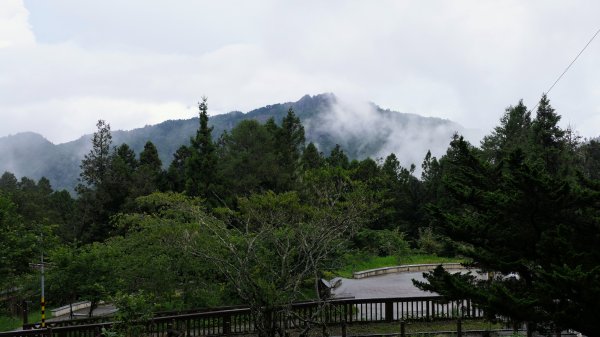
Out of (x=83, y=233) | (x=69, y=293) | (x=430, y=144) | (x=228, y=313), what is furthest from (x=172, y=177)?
(x=430, y=144)

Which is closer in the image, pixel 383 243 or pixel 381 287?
pixel 381 287

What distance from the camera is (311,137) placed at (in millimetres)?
142500

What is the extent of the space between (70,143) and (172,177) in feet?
421

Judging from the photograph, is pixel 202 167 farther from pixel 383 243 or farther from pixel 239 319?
pixel 239 319

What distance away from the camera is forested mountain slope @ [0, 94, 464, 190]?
13375 centimetres

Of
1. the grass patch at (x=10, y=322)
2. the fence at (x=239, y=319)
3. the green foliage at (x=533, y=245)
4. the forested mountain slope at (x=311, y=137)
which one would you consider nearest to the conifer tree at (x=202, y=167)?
the grass patch at (x=10, y=322)

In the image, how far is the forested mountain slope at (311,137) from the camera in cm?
13375

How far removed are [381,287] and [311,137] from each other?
4759 inches

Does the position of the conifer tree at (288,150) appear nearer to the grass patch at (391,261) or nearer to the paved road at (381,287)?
the grass patch at (391,261)

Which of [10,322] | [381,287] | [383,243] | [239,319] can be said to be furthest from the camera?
[383,243]

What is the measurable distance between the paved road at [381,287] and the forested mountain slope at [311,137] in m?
101

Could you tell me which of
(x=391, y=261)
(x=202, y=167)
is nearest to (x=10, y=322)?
(x=202, y=167)

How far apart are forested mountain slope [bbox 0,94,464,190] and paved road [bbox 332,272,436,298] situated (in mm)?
100832

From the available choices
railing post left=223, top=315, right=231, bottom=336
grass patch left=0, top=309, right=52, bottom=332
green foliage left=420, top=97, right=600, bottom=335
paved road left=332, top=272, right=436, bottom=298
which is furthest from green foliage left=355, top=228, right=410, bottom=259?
green foliage left=420, top=97, right=600, bottom=335
